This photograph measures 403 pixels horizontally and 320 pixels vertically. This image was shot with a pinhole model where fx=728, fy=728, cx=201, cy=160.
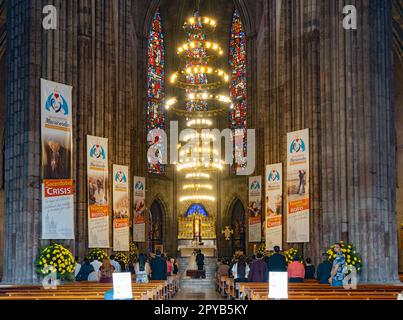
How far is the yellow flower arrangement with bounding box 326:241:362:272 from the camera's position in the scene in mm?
21875

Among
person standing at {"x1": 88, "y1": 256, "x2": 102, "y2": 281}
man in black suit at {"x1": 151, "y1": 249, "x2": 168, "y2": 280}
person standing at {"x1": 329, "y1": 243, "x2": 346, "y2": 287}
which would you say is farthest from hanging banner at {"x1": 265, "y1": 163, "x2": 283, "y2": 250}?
person standing at {"x1": 329, "y1": 243, "x2": 346, "y2": 287}

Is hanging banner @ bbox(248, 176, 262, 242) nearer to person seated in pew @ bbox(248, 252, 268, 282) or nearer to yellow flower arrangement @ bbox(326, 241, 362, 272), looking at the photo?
yellow flower arrangement @ bbox(326, 241, 362, 272)

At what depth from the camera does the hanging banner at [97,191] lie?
81.1 ft

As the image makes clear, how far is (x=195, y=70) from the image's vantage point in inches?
1470

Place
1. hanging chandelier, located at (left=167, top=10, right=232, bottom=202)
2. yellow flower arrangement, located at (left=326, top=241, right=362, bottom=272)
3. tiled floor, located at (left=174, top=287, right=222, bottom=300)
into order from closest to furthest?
yellow flower arrangement, located at (left=326, top=241, right=362, bottom=272)
tiled floor, located at (left=174, top=287, right=222, bottom=300)
hanging chandelier, located at (left=167, top=10, right=232, bottom=202)

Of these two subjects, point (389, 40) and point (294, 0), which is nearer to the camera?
point (389, 40)

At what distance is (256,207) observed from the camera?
3909cm

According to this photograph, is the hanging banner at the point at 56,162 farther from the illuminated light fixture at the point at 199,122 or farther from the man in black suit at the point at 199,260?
the illuminated light fixture at the point at 199,122

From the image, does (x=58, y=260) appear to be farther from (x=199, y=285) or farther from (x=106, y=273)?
(x=199, y=285)

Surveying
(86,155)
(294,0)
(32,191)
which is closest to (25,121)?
(32,191)

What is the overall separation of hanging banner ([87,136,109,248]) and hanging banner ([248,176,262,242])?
14.6m

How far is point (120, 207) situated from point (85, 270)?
6.43 meters
